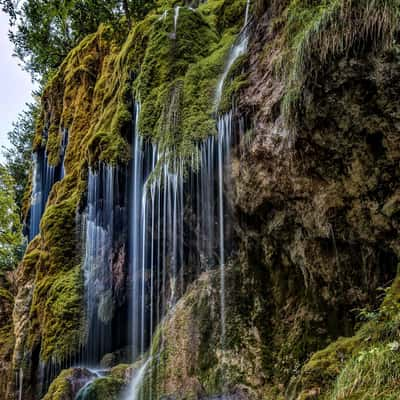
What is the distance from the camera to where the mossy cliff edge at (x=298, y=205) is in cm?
495

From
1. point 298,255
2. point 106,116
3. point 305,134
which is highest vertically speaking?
point 106,116

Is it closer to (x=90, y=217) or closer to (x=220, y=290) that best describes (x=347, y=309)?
(x=220, y=290)

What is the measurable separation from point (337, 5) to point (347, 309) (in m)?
3.84

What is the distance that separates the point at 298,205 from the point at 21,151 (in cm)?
2418

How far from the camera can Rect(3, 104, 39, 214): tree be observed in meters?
24.9

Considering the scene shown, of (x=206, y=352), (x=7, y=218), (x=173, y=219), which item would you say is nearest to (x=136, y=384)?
(x=206, y=352)

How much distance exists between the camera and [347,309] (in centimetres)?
575

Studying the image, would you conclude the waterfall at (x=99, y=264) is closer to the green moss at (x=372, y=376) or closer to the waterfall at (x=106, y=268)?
the waterfall at (x=106, y=268)

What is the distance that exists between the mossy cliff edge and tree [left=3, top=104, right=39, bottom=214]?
691 inches

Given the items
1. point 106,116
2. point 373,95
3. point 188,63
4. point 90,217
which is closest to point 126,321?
point 90,217

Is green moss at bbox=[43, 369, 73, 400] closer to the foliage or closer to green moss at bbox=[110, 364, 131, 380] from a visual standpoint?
green moss at bbox=[110, 364, 131, 380]

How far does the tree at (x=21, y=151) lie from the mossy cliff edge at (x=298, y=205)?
57.6 feet

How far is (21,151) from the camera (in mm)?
26656

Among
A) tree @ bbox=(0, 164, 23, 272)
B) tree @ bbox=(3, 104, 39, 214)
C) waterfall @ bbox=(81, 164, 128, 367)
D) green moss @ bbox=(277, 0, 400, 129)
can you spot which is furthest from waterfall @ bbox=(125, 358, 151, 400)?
tree @ bbox=(3, 104, 39, 214)
